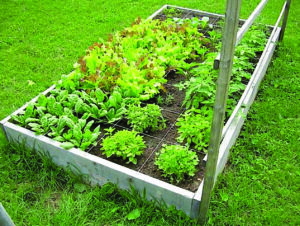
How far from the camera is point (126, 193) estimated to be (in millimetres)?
2809

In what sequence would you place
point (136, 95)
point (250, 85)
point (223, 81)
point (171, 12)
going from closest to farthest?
1. point (223, 81)
2. point (136, 95)
3. point (250, 85)
4. point (171, 12)

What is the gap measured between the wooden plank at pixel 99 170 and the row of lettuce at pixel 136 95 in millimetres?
90

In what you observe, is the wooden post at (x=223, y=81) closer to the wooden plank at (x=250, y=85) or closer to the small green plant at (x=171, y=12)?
the wooden plank at (x=250, y=85)

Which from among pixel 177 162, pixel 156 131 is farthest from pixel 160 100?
pixel 177 162

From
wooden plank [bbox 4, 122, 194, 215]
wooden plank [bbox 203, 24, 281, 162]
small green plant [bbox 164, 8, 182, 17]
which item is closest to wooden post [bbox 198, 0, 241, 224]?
wooden plank [bbox 4, 122, 194, 215]

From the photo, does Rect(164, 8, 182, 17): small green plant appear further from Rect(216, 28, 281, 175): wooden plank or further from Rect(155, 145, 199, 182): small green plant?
Rect(155, 145, 199, 182): small green plant

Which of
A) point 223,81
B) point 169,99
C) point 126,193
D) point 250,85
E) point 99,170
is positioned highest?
point 223,81

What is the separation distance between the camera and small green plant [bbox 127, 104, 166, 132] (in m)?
3.20

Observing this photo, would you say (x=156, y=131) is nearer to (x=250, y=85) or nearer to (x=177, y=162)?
(x=177, y=162)

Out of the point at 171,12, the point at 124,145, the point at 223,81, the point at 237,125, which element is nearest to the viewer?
the point at 223,81

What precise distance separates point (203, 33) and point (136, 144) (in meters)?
2.66

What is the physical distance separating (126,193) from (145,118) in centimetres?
73

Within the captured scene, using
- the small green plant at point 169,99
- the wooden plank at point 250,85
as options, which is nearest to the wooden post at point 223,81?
the wooden plank at point 250,85

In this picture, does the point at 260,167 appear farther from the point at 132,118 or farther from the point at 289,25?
the point at 289,25
